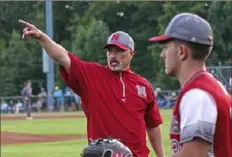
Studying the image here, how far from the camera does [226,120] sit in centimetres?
360

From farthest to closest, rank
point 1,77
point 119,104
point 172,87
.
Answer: point 1,77 → point 172,87 → point 119,104

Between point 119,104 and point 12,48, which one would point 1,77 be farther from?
point 119,104

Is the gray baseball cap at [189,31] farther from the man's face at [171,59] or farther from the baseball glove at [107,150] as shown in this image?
the baseball glove at [107,150]

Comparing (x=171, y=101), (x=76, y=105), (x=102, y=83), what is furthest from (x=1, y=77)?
(x=102, y=83)

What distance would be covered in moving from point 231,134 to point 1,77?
51.7 metres

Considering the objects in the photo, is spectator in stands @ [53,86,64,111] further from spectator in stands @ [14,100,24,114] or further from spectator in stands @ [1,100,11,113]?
spectator in stands @ [1,100,11,113]

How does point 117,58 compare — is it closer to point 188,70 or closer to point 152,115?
point 152,115

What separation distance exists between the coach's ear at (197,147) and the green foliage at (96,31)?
43.7 m

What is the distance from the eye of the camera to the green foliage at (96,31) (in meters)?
52.5

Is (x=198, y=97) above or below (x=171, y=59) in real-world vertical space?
below

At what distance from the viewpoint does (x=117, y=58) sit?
6508 millimetres

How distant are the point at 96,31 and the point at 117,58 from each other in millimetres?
48459

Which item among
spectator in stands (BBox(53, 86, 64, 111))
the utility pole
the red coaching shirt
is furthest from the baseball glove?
spectator in stands (BBox(53, 86, 64, 111))

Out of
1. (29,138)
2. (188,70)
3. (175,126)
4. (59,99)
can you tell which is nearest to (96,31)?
(59,99)
